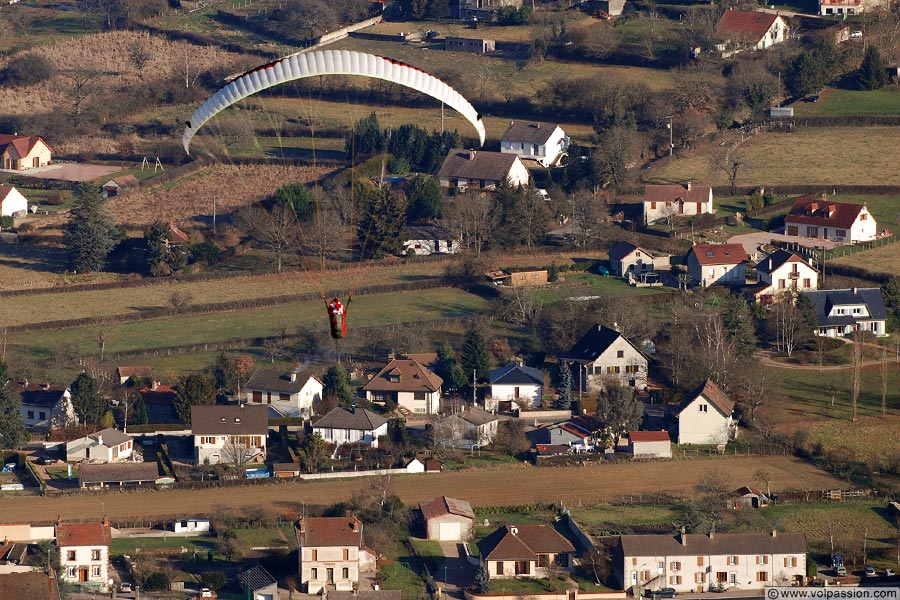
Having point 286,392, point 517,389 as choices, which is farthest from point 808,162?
point 286,392

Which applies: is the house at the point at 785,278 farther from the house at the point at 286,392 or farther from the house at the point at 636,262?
the house at the point at 286,392

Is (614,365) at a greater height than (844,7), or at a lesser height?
lesser

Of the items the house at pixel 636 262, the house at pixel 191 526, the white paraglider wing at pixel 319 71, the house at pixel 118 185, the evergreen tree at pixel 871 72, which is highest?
the evergreen tree at pixel 871 72

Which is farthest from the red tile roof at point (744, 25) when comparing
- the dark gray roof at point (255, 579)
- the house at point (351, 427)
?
the dark gray roof at point (255, 579)

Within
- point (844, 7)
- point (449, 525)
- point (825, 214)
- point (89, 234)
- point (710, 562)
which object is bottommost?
point (710, 562)

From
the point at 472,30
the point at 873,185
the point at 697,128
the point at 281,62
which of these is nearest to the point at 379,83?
the point at 472,30

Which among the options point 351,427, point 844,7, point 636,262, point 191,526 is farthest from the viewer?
point 844,7

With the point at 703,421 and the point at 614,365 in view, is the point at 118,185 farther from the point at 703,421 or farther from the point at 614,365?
the point at 703,421
